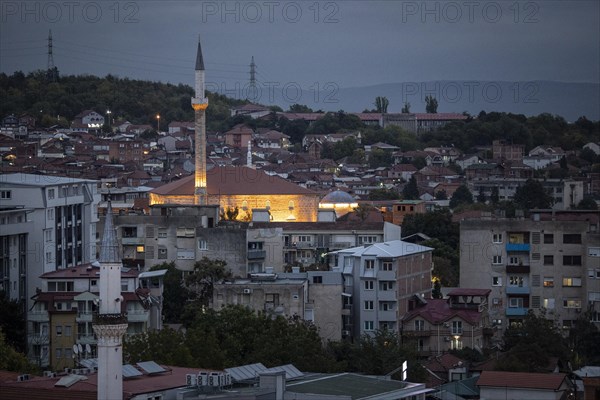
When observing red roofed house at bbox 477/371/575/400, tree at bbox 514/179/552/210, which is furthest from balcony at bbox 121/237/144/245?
tree at bbox 514/179/552/210

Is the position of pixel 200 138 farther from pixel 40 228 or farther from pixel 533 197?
pixel 40 228

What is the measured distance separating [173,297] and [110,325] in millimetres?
14239

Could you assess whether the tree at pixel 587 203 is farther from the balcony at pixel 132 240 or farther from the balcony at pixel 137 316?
the balcony at pixel 137 316

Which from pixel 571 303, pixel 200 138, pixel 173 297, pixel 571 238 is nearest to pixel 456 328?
pixel 571 303

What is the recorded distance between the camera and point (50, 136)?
101 meters

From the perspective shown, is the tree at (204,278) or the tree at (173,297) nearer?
the tree at (173,297)

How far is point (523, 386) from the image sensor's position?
2744 centimetres

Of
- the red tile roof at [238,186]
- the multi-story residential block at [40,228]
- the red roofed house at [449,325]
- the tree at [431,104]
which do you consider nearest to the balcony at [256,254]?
the multi-story residential block at [40,228]

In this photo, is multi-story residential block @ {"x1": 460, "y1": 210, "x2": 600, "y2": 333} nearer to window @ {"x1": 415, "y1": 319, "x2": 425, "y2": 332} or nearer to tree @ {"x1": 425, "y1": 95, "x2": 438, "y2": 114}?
window @ {"x1": 415, "y1": 319, "x2": 425, "y2": 332}

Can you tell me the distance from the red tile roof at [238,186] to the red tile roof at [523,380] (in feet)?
116

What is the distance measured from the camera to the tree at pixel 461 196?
85.1 m

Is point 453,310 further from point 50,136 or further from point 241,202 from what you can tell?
point 50,136

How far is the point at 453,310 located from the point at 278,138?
3433 inches

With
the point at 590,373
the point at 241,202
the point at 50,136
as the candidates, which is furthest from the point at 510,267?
the point at 50,136
